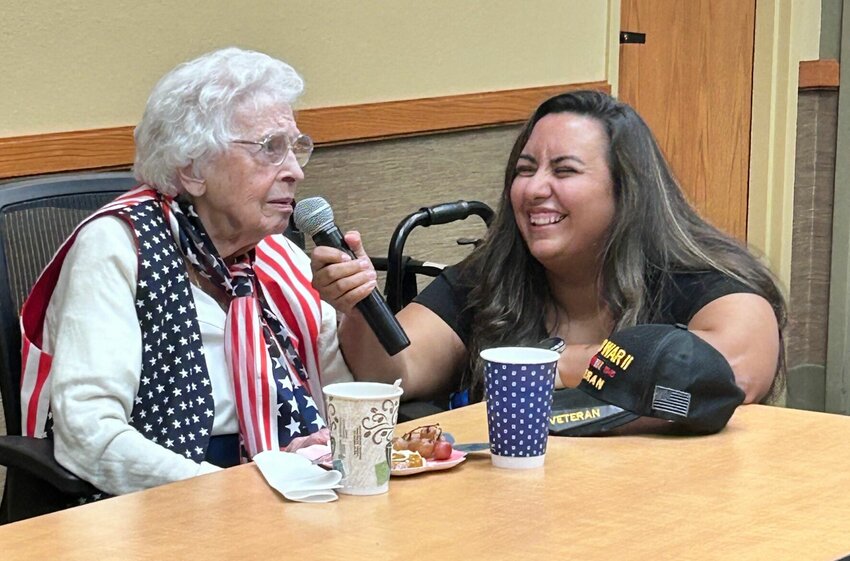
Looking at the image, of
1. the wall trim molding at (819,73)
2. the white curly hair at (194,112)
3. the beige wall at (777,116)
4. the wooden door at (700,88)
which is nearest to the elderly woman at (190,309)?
the white curly hair at (194,112)

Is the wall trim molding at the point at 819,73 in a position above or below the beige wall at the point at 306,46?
below

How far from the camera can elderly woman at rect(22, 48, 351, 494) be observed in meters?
2.02

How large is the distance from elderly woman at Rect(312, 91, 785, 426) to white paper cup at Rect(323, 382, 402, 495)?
70 cm

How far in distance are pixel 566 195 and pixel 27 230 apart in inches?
37.2

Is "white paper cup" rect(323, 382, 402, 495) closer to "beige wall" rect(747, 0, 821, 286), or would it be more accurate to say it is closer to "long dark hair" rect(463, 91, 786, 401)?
"long dark hair" rect(463, 91, 786, 401)

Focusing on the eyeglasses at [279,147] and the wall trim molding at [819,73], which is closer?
the eyeglasses at [279,147]

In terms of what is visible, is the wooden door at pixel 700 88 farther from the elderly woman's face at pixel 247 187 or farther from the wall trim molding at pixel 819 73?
the elderly woman's face at pixel 247 187

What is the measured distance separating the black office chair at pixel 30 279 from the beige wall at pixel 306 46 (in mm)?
479

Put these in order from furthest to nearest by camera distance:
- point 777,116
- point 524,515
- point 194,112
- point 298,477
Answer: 1. point 777,116
2. point 194,112
3. point 298,477
4. point 524,515

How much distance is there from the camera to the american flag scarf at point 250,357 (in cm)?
219

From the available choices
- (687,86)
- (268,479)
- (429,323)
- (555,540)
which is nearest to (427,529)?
(555,540)

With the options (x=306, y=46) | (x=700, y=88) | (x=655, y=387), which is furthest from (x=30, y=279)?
(x=700, y=88)

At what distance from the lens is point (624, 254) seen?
2369mm

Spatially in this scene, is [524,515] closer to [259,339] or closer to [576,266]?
[259,339]
